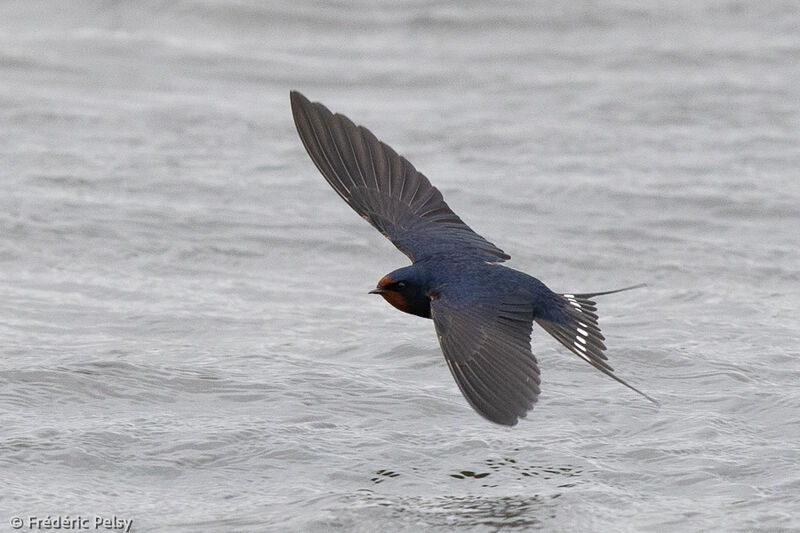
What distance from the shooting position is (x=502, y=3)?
10.7 m

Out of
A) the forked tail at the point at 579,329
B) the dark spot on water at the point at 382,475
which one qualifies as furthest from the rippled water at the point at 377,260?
the forked tail at the point at 579,329

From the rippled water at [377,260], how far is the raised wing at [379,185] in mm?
471

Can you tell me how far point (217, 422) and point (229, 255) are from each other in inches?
79.4

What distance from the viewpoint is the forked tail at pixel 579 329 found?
4.21m

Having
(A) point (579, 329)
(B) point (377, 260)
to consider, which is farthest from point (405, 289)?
(B) point (377, 260)

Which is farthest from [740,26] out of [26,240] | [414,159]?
[26,240]

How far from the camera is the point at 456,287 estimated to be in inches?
171

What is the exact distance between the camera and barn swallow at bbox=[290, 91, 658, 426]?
3.85 meters

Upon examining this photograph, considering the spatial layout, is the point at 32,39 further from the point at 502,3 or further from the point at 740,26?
the point at 740,26

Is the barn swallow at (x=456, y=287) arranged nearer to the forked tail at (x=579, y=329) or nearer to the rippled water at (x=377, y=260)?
the forked tail at (x=579, y=329)

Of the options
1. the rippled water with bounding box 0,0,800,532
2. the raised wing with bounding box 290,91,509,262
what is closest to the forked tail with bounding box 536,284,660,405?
the rippled water with bounding box 0,0,800,532

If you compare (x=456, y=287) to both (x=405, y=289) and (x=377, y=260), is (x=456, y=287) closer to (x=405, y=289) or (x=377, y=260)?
(x=405, y=289)

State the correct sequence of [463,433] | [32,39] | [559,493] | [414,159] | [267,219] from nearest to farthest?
[559,493] < [463,433] < [267,219] < [414,159] < [32,39]

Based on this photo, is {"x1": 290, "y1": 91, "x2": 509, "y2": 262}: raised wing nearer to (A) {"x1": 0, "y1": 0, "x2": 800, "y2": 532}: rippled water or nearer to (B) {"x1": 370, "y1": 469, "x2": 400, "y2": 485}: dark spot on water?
(A) {"x1": 0, "y1": 0, "x2": 800, "y2": 532}: rippled water
